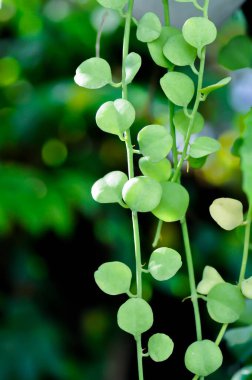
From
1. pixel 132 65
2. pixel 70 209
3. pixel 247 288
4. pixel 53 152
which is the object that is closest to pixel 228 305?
pixel 247 288

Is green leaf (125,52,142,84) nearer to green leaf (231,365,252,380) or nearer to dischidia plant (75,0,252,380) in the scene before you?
dischidia plant (75,0,252,380)

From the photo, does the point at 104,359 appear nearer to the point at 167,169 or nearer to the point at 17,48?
the point at 17,48

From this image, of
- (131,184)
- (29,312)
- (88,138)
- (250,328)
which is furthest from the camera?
(88,138)

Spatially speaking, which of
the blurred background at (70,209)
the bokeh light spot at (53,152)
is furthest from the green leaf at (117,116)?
the bokeh light spot at (53,152)

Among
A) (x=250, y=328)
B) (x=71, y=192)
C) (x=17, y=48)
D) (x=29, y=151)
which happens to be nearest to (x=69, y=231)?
(x=71, y=192)

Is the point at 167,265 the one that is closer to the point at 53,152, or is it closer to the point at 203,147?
the point at 203,147

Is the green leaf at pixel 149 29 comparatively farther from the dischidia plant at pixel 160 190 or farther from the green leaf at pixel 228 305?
the green leaf at pixel 228 305
